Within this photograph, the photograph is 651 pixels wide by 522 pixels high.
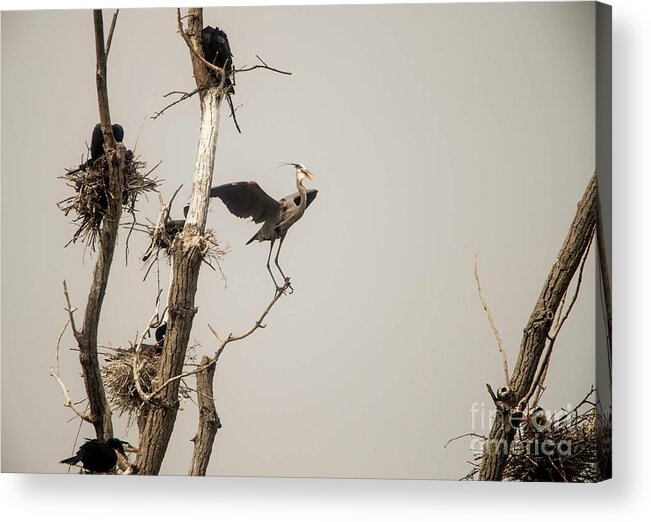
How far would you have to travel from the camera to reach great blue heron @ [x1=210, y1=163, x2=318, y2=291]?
312 centimetres

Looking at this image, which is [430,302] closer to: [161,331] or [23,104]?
[161,331]

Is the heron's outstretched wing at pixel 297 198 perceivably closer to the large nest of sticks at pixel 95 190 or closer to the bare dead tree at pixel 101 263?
the large nest of sticks at pixel 95 190

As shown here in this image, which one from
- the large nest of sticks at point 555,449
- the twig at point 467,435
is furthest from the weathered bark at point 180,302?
the large nest of sticks at point 555,449

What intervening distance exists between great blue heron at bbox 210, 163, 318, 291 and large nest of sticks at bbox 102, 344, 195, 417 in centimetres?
47

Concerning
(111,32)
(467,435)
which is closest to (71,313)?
(111,32)

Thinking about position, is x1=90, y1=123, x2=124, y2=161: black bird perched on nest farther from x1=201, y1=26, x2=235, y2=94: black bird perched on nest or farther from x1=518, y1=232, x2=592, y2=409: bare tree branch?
x1=518, y1=232, x2=592, y2=409: bare tree branch

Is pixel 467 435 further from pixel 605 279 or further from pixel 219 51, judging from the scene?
pixel 219 51

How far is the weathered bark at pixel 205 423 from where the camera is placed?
10.2 feet

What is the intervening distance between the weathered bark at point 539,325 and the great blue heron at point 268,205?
81 cm

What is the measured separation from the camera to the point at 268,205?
3.14 metres

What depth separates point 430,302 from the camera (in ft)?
10.0

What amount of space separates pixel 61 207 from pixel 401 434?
137cm

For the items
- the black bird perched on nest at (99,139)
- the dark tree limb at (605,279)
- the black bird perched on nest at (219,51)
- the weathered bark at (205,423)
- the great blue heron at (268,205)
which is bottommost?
the weathered bark at (205,423)

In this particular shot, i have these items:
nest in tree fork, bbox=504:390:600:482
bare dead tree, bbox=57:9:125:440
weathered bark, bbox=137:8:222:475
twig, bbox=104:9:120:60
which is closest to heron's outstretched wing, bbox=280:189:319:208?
weathered bark, bbox=137:8:222:475
